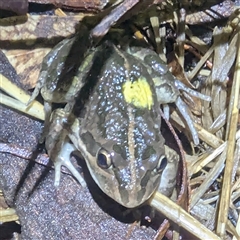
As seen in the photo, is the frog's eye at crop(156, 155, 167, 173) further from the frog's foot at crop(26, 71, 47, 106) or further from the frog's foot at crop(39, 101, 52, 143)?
the frog's foot at crop(26, 71, 47, 106)

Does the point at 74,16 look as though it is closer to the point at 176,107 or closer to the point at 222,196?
the point at 176,107

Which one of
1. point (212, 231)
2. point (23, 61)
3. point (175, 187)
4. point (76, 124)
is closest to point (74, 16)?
point (23, 61)

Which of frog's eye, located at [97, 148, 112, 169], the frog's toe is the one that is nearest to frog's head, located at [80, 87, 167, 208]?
frog's eye, located at [97, 148, 112, 169]

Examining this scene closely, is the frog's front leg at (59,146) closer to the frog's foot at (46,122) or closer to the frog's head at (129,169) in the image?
the frog's foot at (46,122)

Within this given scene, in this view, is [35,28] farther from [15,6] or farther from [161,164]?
[161,164]

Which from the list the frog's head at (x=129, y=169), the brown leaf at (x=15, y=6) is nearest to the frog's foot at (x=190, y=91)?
the frog's head at (x=129, y=169)
